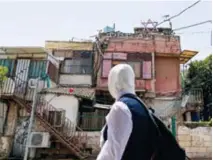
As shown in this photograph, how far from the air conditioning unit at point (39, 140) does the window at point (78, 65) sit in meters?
4.76

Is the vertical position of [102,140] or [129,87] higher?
[129,87]

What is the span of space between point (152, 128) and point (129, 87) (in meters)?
0.32

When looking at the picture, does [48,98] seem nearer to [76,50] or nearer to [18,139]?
[18,139]

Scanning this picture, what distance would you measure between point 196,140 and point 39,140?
20.8ft

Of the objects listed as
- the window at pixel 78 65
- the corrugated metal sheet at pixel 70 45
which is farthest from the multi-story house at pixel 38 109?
the corrugated metal sheet at pixel 70 45

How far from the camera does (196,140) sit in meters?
12.7

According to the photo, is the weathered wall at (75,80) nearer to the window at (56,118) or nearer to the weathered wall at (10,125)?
the weathered wall at (10,125)

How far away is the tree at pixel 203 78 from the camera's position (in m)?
17.5

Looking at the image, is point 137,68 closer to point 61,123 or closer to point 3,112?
point 61,123

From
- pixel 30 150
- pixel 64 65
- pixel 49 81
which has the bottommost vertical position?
pixel 30 150

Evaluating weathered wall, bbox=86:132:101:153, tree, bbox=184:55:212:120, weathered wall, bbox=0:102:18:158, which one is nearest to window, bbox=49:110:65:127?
weathered wall, bbox=86:132:101:153

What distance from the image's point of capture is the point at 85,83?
639 inches

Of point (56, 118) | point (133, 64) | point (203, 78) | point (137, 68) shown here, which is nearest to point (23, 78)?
point (56, 118)

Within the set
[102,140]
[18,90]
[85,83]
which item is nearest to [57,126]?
[18,90]
